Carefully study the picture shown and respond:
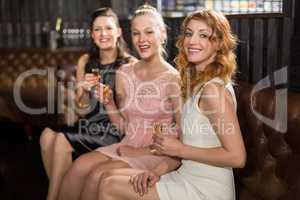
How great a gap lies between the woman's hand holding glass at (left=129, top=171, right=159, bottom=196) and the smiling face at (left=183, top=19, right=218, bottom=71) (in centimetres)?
48

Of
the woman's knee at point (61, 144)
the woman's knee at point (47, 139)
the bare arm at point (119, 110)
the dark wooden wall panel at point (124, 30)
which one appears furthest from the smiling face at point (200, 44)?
the woman's knee at point (47, 139)

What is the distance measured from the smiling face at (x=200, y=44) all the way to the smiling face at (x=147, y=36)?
54 cm

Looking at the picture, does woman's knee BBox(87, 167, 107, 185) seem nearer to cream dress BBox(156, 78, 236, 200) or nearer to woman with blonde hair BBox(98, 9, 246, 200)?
woman with blonde hair BBox(98, 9, 246, 200)

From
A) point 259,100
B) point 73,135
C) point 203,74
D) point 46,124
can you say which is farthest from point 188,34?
point 46,124

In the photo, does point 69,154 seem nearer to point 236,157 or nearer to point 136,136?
point 136,136

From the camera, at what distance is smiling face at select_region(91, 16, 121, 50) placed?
2.73m

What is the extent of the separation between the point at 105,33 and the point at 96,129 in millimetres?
579

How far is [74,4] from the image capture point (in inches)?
220

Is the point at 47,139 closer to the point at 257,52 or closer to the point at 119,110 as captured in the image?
the point at 119,110

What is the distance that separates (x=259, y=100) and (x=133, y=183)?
70 cm

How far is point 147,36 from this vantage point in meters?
2.39

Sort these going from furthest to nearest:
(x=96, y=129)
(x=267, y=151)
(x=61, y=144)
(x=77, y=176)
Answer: (x=96, y=129)
(x=61, y=144)
(x=77, y=176)
(x=267, y=151)

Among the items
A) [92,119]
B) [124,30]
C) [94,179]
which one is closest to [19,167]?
[92,119]

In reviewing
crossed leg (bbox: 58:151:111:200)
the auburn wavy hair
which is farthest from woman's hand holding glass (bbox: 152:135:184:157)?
crossed leg (bbox: 58:151:111:200)
